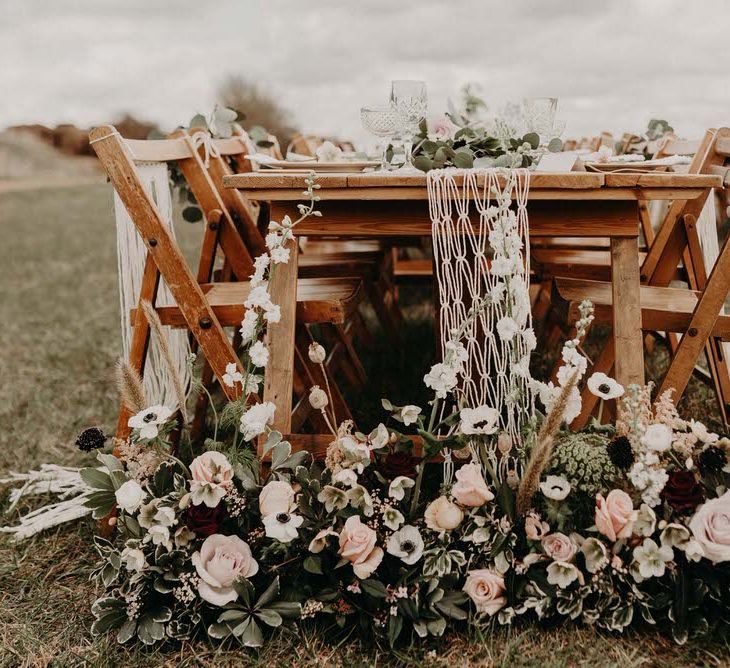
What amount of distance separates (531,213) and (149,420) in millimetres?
1040

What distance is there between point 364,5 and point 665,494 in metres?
13.8

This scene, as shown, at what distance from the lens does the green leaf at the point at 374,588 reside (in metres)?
1.60

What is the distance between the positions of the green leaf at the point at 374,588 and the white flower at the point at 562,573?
347 millimetres

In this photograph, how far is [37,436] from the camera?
2930mm

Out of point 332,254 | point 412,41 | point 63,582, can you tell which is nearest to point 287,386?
point 63,582

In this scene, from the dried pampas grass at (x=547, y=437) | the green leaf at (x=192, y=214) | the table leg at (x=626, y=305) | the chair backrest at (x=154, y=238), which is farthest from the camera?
the green leaf at (x=192, y=214)

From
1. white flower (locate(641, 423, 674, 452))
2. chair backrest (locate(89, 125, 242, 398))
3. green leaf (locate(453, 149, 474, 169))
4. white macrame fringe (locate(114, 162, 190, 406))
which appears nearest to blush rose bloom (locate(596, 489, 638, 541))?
white flower (locate(641, 423, 674, 452))

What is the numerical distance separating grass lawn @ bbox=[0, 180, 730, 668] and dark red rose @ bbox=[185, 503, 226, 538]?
10.1 inches

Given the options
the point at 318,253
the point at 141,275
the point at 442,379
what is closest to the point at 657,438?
the point at 442,379

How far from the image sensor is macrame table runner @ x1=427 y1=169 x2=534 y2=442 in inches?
A: 65.1

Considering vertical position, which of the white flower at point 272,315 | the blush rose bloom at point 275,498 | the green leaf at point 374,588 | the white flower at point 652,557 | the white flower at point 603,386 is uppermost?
the white flower at point 272,315

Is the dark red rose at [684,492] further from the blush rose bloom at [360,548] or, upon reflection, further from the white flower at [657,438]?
the blush rose bloom at [360,548]

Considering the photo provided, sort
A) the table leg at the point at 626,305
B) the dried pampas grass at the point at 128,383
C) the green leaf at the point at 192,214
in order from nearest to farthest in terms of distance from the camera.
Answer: the dried pampas grass at the point at 128,383
the table leg at the point at 626,305
the green leaf at the point at 192,214

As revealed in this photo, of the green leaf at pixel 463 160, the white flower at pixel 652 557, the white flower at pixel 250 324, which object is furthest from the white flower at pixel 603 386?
the white flower at pixel 250 324
